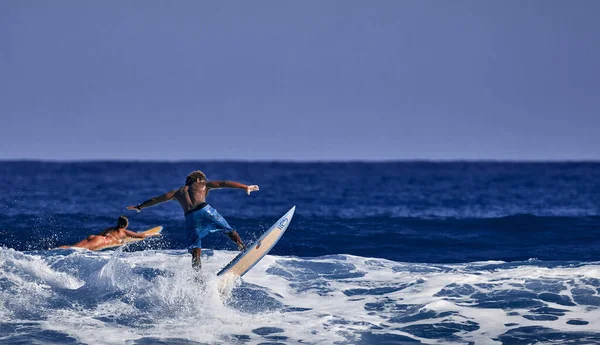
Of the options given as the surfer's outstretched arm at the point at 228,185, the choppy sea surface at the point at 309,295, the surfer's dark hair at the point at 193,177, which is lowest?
the choppy sea surface at the point at 309,295

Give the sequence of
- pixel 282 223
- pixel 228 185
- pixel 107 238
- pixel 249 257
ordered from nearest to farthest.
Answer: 1. pixel 228 185
2. pixel 249 257
3. pixel 282 223
4. pixel 107 238

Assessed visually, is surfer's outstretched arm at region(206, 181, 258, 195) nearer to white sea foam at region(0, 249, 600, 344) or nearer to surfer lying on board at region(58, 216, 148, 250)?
white sea foam at region(0, 249, 600, 344)

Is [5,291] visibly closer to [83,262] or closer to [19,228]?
[83,262]

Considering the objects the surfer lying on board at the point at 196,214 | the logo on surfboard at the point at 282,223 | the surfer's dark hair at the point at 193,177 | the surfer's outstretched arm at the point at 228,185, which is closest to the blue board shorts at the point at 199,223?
the surfer lying on board at the point at 196,214

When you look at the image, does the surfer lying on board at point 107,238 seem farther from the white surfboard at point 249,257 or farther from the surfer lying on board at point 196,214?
the white surfboard at point 249,257

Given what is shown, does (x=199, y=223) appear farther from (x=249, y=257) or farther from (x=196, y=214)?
(x=249, y=257)

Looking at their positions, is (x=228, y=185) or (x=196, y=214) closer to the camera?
(x=228, y=185)

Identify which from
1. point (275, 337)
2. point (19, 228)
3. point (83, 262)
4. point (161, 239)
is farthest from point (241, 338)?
point (19, 228)

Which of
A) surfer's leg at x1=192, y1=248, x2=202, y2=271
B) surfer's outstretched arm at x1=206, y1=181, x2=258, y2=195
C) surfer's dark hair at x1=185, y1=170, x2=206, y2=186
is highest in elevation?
surfer's dark hair at x1=185, y1=170, x2=206, y2=186

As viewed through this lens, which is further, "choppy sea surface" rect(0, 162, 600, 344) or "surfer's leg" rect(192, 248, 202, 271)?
"surfer's leg" rect(192, 248, 202, 271)

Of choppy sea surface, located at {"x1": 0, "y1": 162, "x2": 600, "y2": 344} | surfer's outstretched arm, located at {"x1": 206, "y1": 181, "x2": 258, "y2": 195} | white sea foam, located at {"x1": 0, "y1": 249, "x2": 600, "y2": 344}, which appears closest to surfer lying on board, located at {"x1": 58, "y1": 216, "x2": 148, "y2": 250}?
choppy sea surface, located at {"x1": 0, "y1": 162, "x2": 600, "y2": 344}

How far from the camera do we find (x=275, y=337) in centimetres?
1251

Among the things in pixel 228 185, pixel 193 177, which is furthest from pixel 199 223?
pixel 228 185

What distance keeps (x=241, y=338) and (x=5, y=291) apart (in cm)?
533
